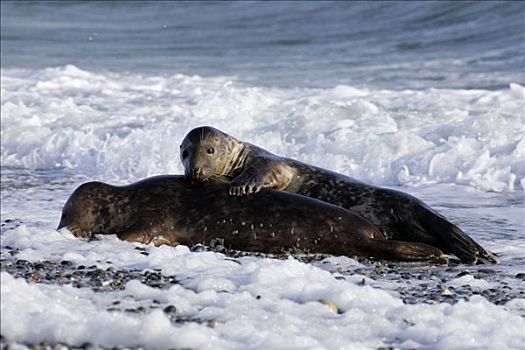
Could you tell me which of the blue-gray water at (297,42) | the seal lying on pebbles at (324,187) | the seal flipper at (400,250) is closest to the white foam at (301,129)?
the blue-gray water at (297,42)

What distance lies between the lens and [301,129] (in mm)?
11445

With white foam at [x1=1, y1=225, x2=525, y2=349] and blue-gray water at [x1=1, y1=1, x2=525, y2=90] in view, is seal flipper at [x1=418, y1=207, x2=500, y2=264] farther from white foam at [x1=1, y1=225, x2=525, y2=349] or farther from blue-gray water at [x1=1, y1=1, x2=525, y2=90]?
blue-gray water at [x1=1, y1=1, x2=525, y2=90]

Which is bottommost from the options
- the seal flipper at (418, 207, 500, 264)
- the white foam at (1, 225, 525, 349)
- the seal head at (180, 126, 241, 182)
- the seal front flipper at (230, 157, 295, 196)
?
the white foam at (1, 225, 525, 349)

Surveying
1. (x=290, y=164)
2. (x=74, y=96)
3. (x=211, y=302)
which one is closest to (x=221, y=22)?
(x=74, y=96)

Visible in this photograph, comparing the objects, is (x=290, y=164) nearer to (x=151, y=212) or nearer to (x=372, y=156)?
(x=151, y=212)

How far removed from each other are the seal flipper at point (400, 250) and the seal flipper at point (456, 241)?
101 millimetres

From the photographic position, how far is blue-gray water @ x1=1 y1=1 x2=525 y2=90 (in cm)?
1645

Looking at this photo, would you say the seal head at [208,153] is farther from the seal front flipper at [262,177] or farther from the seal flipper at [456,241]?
the seal flipper at [456,241]

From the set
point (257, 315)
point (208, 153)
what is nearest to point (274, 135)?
point (208, 153)

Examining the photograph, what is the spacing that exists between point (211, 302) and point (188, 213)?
1.88m

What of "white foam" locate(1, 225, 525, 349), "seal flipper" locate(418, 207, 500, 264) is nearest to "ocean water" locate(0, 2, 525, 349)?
"white foam" locate(1, 225, 525, 349)

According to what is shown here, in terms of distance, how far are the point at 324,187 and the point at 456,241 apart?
101 cm

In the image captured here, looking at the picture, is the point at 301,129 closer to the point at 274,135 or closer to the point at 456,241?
the point at 274,135

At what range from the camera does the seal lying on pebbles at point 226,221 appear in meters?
6.17
